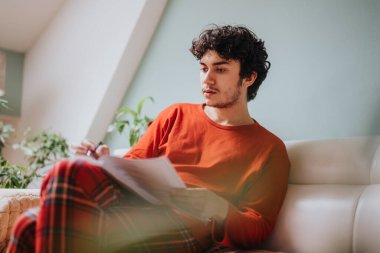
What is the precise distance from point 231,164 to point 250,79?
40 cm

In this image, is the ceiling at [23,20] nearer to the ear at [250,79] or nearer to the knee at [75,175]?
the ear at [250,79]

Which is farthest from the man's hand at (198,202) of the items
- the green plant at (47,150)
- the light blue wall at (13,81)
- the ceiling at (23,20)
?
the light blue wall at (13,81)

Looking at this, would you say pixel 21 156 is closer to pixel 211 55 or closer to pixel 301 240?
pixel 211 55

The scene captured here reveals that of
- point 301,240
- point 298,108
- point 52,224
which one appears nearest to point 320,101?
point 298,108

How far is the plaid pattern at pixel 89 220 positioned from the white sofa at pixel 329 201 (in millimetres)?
442

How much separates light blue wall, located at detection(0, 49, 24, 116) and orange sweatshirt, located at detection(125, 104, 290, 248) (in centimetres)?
255

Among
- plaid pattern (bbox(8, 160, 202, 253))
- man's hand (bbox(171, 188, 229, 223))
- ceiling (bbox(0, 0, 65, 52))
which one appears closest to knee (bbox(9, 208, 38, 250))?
plaid pattern (bbox(8, 160, 202, 253))

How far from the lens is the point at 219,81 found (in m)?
1.61

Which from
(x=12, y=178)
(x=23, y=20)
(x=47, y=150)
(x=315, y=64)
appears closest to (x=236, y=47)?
(x=315, y=64)

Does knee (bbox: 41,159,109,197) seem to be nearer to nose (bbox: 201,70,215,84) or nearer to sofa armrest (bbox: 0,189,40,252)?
sofa armrest (bbox: 0,189,40,252)

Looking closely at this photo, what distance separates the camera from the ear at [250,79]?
5.60ft

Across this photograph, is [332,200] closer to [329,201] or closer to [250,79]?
[329,201]

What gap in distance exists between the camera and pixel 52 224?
92 centimetres

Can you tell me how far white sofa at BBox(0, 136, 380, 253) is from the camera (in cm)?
130
